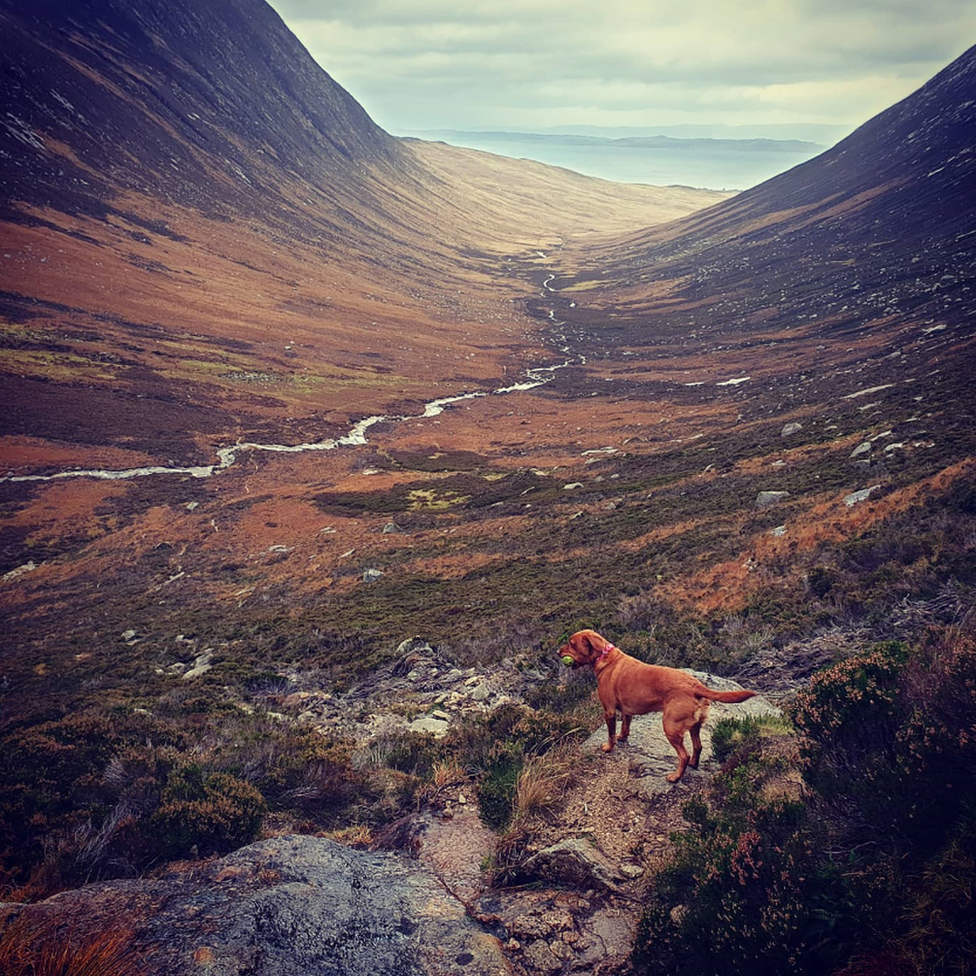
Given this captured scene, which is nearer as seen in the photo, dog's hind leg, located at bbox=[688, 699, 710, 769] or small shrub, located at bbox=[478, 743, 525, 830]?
dog's hind leg, located at bbox=[688, 699, 710, 769]

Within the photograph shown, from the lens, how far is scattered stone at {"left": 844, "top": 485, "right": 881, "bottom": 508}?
17.4 meters

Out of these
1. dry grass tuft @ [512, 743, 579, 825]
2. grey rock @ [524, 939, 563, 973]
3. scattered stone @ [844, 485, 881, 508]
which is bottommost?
dry grass tuft @ [512, 743, 579, 825]

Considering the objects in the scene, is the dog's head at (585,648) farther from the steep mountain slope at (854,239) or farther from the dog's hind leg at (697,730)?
the steep mountain slope at (854,239)

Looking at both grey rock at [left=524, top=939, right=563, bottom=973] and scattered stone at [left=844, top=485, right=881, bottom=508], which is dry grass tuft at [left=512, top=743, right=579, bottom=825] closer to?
grey rock at [left=524, top=939, right=563, bottom=973]

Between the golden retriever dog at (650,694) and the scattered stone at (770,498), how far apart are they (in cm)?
1721

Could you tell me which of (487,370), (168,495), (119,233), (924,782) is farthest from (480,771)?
(119,233)

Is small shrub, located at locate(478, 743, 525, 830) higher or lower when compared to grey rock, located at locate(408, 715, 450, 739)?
higher

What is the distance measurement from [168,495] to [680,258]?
150185 mm

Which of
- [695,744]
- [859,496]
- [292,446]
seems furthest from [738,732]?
[292,446]

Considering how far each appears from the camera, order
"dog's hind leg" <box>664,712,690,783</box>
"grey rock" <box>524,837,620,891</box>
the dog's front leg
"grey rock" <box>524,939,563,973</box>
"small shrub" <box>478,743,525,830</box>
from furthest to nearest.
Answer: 1. the dog's front leg
2. "small shrub" <box>478,743,525,830</box>
3. "dog's hind leg" <box>664,712,690,783</box>
4. "grey rock" <box>524,837,620,891</box>
5. "grey rock" <box>524,939,563,973</box>

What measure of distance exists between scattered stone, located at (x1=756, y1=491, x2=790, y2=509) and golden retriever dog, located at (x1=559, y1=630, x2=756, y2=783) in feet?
56.5

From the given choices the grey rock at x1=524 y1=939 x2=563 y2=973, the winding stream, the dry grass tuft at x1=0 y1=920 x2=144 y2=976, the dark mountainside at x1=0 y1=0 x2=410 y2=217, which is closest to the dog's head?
the grey rock at x1=524 y1=939 x2=563 y2=973

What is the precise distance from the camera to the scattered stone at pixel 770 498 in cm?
2192

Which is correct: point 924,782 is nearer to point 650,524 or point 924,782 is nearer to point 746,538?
point 746,538
